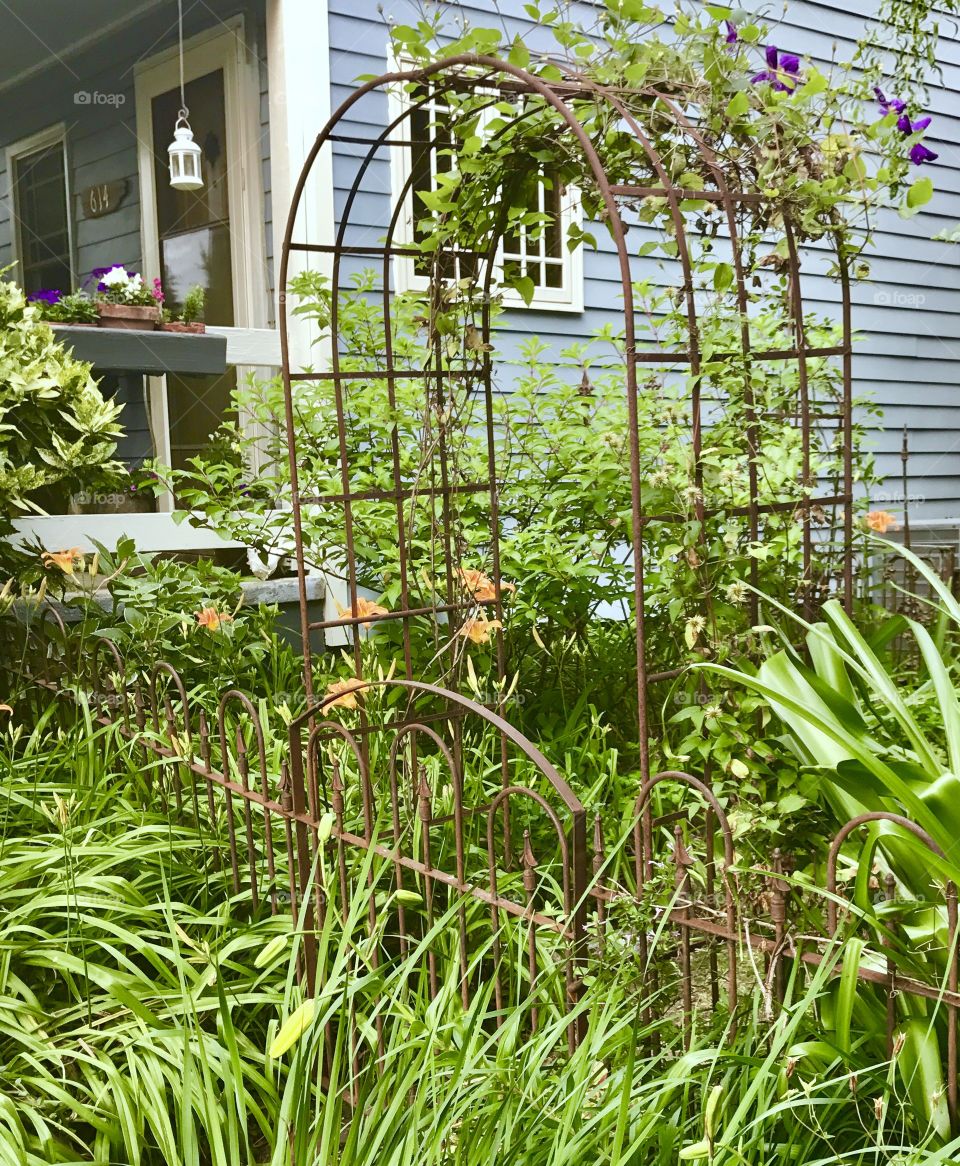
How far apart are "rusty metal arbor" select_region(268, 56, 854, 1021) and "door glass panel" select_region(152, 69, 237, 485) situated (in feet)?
5.55

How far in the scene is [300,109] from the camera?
5.04 metres

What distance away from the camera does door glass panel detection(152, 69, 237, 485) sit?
5.83 metres

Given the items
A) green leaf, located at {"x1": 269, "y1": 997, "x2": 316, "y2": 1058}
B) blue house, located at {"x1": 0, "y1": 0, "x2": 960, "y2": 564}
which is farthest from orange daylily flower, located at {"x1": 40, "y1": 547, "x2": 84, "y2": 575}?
green leaf, located at {"x1": 269, "y1": 997, "x2": 316, "y2": 1058}

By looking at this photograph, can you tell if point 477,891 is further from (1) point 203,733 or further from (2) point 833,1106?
(1) point 203,733

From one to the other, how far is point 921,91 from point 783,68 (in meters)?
6.25

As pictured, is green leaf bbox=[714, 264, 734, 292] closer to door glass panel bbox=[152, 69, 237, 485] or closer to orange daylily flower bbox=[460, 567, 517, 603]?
orange daylily flower bbox=[460, 567, 517, 603]

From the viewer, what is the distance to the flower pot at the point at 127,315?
15.7 ft

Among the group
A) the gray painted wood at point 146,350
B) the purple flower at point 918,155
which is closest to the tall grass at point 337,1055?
the purple flower at point 918,155

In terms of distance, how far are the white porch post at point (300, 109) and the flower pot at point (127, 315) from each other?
65cm

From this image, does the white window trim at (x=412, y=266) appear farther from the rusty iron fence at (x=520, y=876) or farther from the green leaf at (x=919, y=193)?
the green leaf at (x=919, y=193)

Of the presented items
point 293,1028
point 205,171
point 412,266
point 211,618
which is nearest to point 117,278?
point 412,266

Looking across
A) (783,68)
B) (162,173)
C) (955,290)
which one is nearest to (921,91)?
(955,290)

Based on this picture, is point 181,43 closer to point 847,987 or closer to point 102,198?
point 102,198

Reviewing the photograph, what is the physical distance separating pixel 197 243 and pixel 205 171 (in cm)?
36
